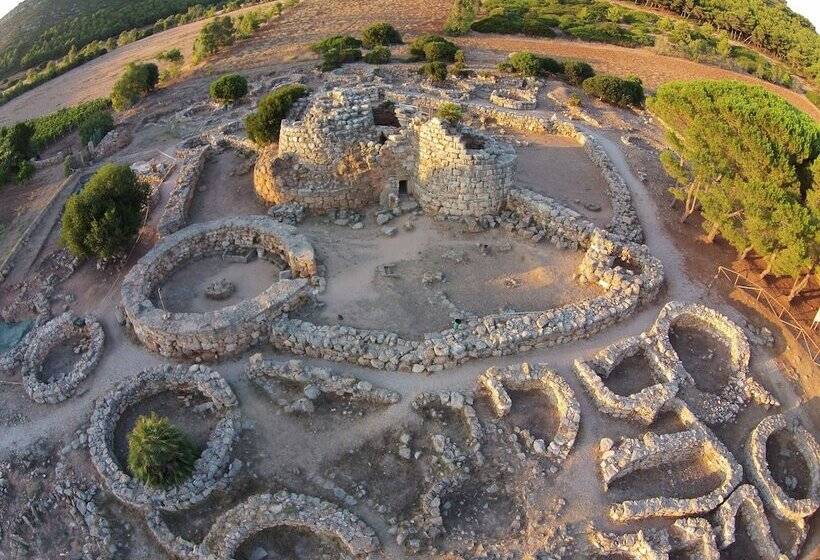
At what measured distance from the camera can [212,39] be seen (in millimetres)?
46469

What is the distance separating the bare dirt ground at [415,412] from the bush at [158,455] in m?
0.99

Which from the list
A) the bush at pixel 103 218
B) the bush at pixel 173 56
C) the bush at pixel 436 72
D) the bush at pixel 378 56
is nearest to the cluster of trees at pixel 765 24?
the bush at pixel 436 72

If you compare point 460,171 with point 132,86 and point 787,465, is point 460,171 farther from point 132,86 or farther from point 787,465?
point 132,86

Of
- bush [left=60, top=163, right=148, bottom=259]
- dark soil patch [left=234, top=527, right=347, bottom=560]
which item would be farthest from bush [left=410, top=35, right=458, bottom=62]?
dark soil patch [left=234, top=527, right=347, bottom=560]

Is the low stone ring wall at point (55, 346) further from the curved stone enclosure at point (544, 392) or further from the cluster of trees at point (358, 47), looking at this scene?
the cluster of trees at point (358, 47)

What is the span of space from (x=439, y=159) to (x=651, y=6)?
178 ft

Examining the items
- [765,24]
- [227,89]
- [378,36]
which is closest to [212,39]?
[378,36]

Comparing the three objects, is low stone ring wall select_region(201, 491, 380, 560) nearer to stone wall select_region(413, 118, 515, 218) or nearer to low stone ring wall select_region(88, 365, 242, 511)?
low stone ring wall select_region(88, 365, 242, 511)

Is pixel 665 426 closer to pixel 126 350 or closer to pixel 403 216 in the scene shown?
pixel 403 216

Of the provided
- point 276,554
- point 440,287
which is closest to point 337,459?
point 276,554

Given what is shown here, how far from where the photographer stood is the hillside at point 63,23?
57.8 m

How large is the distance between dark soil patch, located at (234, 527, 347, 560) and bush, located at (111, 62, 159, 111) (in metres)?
33.9

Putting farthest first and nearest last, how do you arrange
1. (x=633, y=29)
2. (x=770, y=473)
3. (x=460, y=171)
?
(x=633, y=29), (x=460, y=171), (x=770, y=473)

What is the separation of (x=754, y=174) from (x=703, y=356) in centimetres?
757
